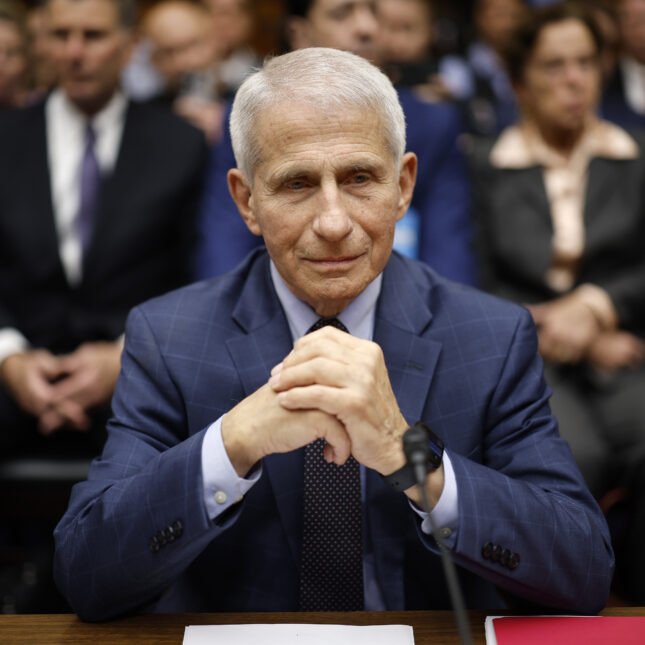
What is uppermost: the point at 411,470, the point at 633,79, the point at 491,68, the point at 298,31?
the point at 298,31

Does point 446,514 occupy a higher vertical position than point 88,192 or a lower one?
higher

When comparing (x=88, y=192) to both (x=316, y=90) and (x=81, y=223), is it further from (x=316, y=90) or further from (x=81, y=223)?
(x=316, y=90)

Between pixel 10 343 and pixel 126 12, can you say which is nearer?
pixel 10 343

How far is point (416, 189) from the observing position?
2533 millimetres

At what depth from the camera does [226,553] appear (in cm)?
133

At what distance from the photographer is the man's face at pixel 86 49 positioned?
8.22ft

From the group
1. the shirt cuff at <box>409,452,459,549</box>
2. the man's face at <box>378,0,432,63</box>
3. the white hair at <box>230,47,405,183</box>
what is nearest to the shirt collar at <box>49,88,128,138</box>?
the white hair at <box>230,47,405,183</box>

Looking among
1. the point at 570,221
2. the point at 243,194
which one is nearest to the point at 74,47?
the point at 243,194

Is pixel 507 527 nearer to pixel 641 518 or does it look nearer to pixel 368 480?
pixel 368 480

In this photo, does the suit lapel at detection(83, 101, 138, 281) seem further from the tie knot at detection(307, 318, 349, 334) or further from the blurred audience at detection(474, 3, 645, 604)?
the tie knot at detection(307, 318, 349, 334)

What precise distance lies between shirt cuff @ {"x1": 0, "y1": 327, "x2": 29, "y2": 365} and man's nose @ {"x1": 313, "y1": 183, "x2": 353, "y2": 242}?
53.8 inches

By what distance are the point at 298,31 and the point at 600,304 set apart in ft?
4.25

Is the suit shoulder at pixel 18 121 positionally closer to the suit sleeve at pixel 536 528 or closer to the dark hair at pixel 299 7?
the dark hair at pixel 299 7

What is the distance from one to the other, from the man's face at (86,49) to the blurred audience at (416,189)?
413mm
